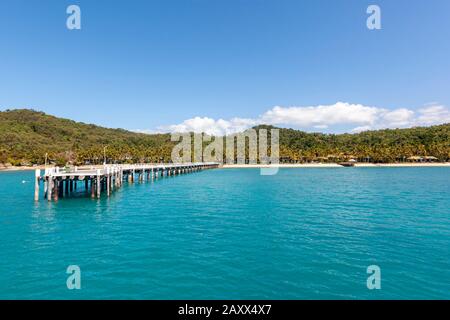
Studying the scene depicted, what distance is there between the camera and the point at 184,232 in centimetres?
2205

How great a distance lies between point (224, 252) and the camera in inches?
688

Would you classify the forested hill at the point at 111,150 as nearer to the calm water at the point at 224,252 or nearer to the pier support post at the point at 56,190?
the pier support post at the point at 56,190

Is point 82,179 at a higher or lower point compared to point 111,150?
lower

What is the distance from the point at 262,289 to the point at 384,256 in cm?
848

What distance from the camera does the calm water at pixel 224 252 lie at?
42.3 feet

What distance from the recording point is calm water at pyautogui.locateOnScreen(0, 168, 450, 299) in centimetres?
1288

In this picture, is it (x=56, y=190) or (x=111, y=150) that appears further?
(x=111, y=150)

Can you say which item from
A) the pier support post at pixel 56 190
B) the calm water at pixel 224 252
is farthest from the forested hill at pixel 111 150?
the calm water at pixel 224 252

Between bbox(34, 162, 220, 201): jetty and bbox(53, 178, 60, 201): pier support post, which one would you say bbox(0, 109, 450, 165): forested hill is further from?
bbox(53, 178, 60, 201): pier support post

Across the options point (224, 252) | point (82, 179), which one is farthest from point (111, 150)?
point (224, 252)

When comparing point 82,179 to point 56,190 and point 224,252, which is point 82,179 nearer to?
point 56,190
